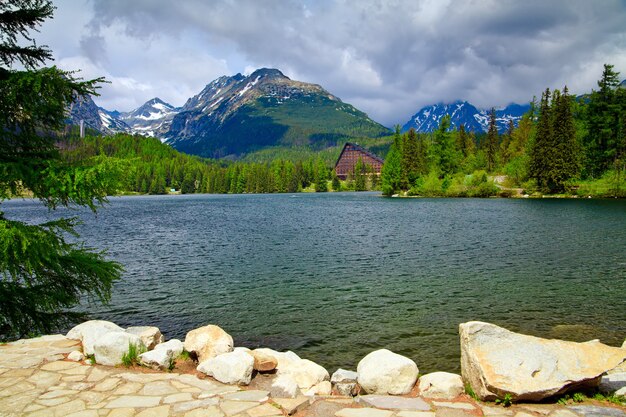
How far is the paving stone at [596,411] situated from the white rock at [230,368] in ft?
20.6

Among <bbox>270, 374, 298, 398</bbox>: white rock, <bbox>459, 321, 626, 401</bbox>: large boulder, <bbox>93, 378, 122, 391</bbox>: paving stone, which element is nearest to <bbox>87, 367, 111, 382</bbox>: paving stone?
<bbox>93, 378, 122, 391</bbox>: paving stone

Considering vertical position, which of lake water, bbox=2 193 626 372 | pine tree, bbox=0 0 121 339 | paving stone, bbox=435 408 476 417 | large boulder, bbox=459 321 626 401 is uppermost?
pine tree, bbox=0 0 121 339

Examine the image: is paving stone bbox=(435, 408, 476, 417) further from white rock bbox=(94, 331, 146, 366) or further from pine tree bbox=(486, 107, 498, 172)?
pine tree bbox=(486, 107, 498, 172)

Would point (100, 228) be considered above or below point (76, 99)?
below

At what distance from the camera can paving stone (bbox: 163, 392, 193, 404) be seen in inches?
270

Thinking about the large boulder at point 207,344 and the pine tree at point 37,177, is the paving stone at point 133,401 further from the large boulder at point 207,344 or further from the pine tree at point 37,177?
the pine tree at point 37,177

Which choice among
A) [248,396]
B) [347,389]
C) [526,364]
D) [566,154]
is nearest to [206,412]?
[248,396]

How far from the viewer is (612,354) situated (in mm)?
7480

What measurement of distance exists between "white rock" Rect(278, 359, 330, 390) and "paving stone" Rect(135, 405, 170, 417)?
11.2 ft

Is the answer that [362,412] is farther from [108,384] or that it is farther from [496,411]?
[108,384]

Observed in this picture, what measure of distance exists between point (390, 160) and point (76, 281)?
117717 millimetres

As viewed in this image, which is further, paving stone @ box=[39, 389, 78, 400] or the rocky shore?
paving stone @ box=[39, 389, 78, 400]

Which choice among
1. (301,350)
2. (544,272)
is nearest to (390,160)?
(544,272)

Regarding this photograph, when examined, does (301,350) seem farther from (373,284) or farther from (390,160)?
(390,160)
